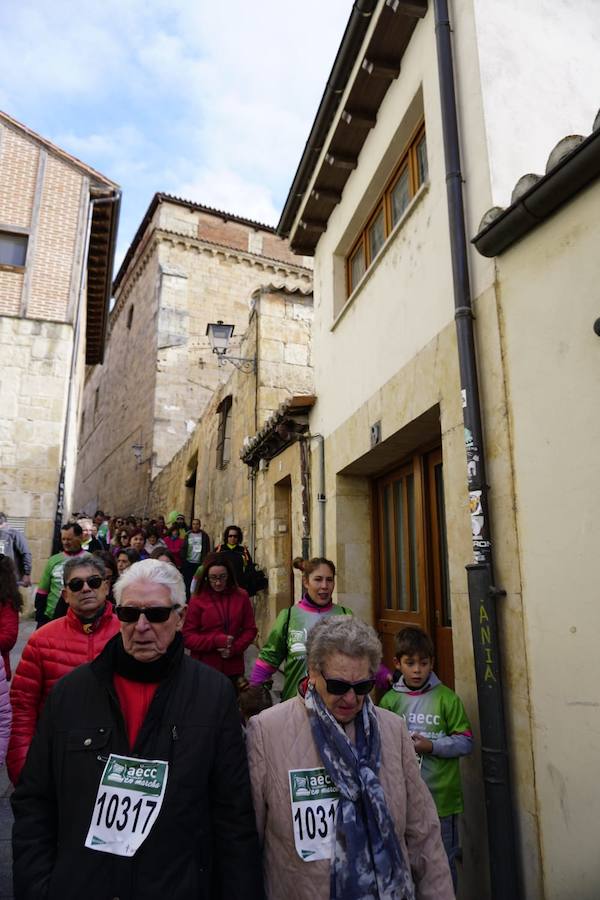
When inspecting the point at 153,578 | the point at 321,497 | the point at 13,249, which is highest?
the point at 13,249

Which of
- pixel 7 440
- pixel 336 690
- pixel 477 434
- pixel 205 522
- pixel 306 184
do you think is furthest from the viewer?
pixel 205 522

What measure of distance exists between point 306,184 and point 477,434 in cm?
452

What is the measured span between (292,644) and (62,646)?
1378mm

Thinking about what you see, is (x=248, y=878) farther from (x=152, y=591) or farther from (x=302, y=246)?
(x=302, y=246)

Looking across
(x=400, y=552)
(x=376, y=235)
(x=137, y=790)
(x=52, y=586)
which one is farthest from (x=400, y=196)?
(x=137, y=790)

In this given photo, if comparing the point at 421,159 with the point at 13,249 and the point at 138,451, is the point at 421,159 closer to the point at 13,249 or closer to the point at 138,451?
the point at 13,249

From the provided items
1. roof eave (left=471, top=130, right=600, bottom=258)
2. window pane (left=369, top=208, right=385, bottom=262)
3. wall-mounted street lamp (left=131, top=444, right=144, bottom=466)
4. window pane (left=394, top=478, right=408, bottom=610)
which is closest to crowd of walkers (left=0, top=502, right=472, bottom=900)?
roof eave (left=471, top=130, right=600, bottom=258)

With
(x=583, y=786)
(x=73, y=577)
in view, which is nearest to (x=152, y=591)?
(x=73, y=577)

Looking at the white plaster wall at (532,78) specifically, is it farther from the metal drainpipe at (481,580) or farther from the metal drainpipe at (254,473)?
the metal drainpipe at (254,473)

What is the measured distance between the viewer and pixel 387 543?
5344 millimetres

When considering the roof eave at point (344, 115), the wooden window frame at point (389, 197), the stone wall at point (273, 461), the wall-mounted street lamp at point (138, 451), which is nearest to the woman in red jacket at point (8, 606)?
the wooden window frame at point (389, 197)

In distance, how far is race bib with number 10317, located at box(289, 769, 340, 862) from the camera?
1.70 meters

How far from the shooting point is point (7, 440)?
36.8ft

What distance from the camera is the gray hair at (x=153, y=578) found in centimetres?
198
